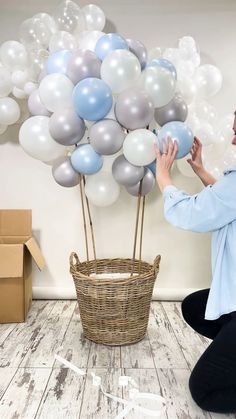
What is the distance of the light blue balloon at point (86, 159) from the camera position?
183cm

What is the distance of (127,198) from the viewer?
9.09 ft

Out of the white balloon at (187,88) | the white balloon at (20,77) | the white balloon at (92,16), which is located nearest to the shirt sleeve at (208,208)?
the white balloon at (187,88)

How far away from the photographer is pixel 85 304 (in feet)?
6.70

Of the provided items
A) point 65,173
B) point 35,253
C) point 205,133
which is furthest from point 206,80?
point 35,253

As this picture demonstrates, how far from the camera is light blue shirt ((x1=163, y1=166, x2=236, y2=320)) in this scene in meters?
1.36

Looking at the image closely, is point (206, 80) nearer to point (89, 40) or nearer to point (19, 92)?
point (89, 40)

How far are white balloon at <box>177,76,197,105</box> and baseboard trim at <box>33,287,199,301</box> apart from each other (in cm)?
134

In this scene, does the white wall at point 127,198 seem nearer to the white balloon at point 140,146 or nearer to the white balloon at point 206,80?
the white balloon at point 206,80

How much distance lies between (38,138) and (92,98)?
351 millimetres

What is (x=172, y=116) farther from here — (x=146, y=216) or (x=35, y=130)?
(x=146, y=216)

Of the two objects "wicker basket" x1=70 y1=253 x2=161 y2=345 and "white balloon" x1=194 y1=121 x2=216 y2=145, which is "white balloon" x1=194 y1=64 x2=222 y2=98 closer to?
"white balloon" x1=194 y1=121 x2=216 y2=145

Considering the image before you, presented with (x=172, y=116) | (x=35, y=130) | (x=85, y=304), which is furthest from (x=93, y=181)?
(x=85, y=304)

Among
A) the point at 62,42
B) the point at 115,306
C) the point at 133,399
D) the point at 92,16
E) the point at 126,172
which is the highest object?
the point at 92,16

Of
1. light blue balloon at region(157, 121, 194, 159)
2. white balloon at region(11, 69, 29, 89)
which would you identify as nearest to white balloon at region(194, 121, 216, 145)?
light blue balloon at region(157, 121, 194, 159)
